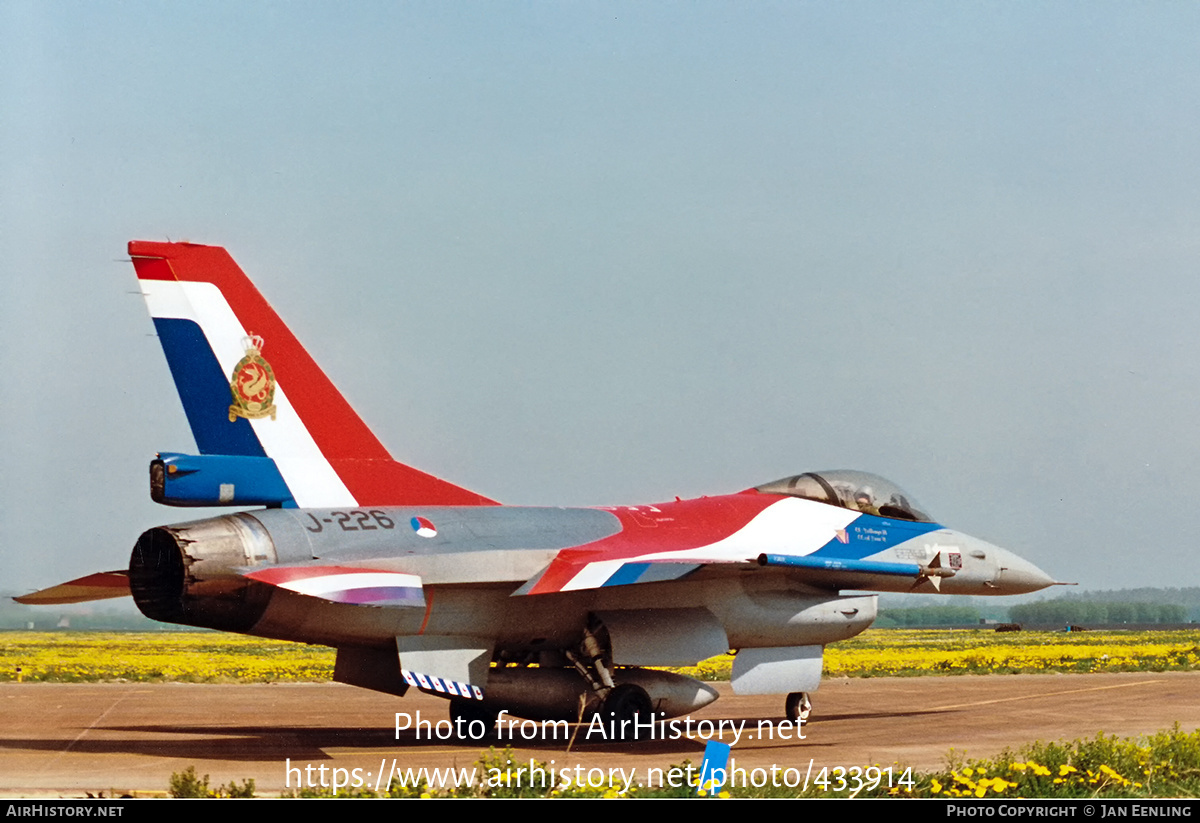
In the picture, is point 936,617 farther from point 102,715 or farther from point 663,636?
point 663,636

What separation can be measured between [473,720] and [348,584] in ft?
12.3

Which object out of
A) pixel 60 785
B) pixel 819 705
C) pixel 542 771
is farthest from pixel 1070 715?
pixel 60 785

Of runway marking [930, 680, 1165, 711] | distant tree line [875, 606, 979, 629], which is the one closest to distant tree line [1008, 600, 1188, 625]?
distant tree line [875, 606, 979, 629]

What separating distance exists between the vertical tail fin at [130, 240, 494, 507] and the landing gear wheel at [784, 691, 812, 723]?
17.9 feet

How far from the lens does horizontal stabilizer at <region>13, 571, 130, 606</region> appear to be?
575 inches

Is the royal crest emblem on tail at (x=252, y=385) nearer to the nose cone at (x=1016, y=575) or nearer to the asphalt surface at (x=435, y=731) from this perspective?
the asphalt surface at (x=435, y=731)

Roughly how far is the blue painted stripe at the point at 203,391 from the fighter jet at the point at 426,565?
0.07 feet

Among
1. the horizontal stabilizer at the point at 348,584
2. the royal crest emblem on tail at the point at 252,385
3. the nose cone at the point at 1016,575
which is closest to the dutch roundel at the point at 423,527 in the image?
the horizontal stabilizer at the point at 348,584

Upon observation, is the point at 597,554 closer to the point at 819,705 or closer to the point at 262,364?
the point at 262,364

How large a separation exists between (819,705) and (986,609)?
9324 cm

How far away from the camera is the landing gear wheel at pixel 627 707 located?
1466cm

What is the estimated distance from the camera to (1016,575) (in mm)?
18531

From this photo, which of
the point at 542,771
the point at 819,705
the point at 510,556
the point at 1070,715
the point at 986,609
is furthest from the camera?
the point at 986,609
